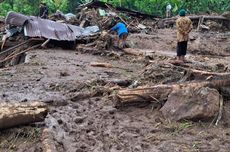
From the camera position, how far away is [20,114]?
5.34 meters

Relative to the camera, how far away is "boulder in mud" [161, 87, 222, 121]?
5.88 m

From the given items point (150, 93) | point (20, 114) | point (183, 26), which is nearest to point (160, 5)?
point (183, 26)

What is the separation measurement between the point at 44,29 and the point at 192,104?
1024cm

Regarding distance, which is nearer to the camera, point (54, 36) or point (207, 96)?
point (207, 96)

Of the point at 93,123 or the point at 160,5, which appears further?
the point at 160,5

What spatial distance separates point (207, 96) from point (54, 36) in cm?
1023

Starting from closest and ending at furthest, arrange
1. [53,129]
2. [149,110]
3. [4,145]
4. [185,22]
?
1. [4,145]
2. [53,129]
3. [149,110]
4. [185,22]

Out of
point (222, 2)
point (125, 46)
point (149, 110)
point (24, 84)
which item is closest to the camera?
point (149, 110)

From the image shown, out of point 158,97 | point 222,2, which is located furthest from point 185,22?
point 222,2

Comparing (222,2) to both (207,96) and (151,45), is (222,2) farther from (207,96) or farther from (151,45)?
(207,96)

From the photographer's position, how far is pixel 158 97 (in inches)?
257

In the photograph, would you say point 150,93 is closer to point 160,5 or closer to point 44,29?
point 44,29

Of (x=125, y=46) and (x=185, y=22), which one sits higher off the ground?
(x=185, y=22)

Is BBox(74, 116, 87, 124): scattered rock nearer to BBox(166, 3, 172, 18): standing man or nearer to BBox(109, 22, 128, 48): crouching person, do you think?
BBox(109, 22, 128, 48): crouching person
